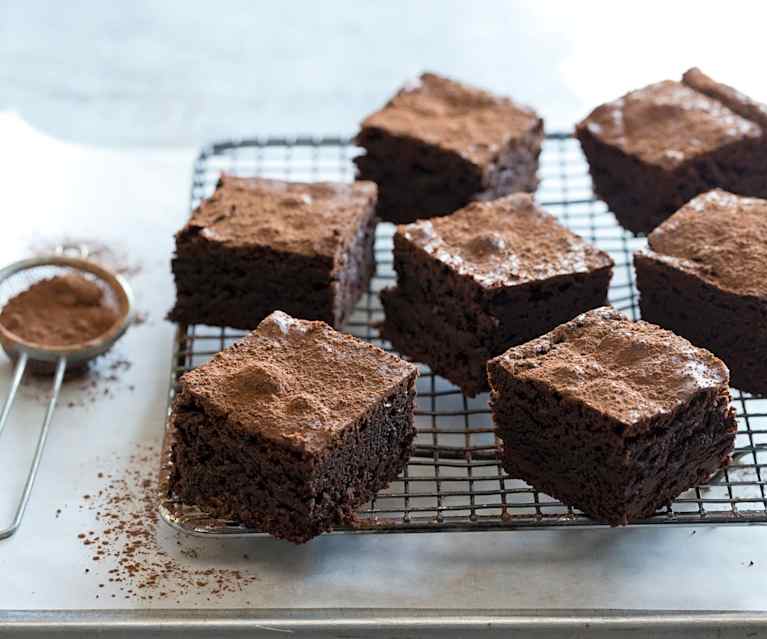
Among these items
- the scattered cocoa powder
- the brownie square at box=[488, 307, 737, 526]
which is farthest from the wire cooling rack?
the scattered cocoa powder

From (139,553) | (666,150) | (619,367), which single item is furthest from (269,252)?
(666,150)

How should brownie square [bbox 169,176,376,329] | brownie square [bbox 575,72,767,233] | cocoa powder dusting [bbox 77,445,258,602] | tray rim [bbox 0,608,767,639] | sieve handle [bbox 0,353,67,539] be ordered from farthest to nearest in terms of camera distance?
brownie square [bbox 575,72,767,233] < brownie square [bbox 169,176,376,329] < sieve handle [bbox 0,353,67,539] < cocoa powder dusting [bbox 77,445,258,602] < tray rim [bbox 0,608,767,639]

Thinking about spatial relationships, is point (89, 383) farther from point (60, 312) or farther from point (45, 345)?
point (60, 312)

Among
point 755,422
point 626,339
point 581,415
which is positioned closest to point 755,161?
point 755,422

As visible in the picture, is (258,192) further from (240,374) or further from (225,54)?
(225,54)

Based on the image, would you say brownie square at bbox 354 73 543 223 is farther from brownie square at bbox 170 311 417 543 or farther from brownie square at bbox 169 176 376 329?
brownie square at bbox 170 311 417 543
